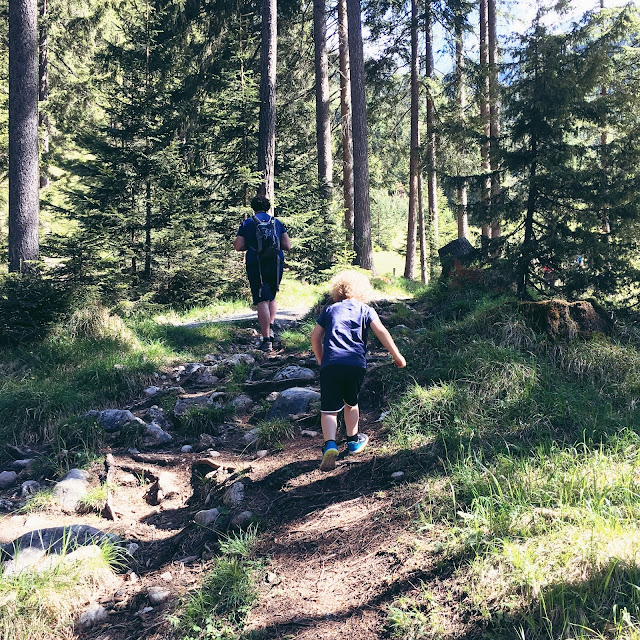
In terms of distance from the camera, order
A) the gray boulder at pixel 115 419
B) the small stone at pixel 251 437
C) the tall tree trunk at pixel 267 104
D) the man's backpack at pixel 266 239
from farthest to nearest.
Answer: the tall tree trunk at pixel 267 104 < the man's backpack at pixel 266 239 < the gray boulder at pixel 115 419 < the small stone at pixel 251 437

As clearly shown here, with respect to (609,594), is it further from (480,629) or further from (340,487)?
(340,487)

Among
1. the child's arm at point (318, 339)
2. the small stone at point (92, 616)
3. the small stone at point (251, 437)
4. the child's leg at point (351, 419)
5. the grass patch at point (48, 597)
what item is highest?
the child's arm at point (318, 339)

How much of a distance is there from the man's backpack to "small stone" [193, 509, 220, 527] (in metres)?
4.07

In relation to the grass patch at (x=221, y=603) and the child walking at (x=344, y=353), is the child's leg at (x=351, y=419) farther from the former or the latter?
the grass patch at (x=221, y=603)

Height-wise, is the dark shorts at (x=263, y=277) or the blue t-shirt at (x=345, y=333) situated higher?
the dark shorts at (x=263, y=277)

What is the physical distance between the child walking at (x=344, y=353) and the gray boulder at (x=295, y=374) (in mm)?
2116

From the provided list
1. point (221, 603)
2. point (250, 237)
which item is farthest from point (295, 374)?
point (221, 603)

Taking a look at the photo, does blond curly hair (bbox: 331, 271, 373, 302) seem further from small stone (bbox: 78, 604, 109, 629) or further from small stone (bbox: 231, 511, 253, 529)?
small stone (bbox: 78, 604, 109, 629)

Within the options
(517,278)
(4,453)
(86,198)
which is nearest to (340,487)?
(4,453)

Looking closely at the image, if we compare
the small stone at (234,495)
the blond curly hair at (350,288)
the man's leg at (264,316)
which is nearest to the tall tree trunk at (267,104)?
the man's leg at (264,316)

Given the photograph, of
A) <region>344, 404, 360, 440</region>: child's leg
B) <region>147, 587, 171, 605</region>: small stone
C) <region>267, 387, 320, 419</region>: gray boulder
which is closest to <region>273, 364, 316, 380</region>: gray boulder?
<region>267, 387, 320, 419</region>: gray boulder

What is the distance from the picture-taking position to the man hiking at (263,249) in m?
7.25

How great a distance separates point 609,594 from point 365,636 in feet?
3.69

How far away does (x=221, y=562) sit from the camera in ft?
10.5
